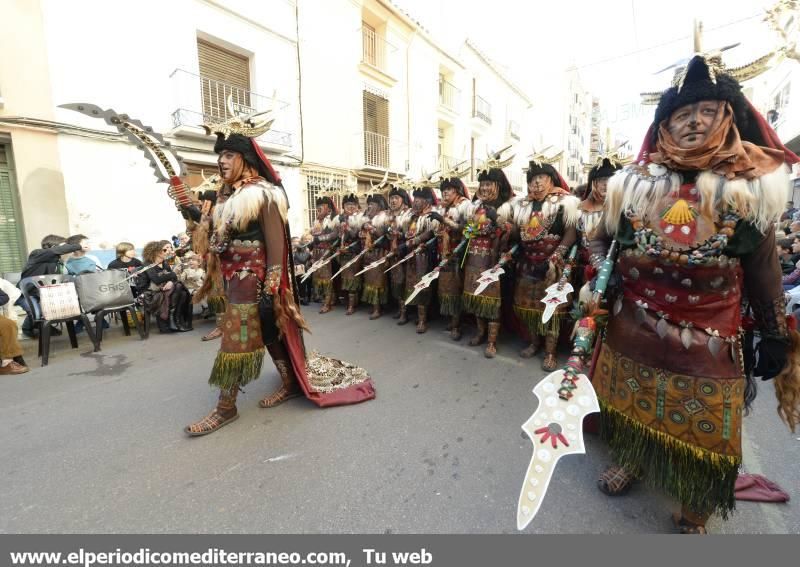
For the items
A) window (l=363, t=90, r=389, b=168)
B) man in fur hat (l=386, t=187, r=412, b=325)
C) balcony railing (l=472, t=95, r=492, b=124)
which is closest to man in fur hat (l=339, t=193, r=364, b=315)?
man in fur hat (l=386, t=187, r=412, b=325)

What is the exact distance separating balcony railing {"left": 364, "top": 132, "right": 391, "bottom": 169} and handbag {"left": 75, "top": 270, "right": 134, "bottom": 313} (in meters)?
9.12

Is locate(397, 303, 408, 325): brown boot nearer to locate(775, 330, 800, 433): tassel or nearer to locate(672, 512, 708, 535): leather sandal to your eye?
locate(672, 512, 708, 535): leather sandal

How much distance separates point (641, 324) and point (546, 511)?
1.11m

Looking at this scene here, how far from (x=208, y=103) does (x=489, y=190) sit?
7935 mm

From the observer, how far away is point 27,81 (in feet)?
20.9

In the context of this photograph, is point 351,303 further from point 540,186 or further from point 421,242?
point 540,186

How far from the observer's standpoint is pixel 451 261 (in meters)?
5.06

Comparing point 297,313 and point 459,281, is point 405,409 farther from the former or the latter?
point 459,281

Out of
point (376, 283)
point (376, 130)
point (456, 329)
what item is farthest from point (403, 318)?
point (376, 130)

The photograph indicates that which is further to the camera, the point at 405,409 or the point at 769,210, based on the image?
the point at 405,409

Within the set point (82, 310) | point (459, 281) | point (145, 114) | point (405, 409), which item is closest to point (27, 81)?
point (145, 114)

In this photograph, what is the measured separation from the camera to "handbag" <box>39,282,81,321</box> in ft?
14.8

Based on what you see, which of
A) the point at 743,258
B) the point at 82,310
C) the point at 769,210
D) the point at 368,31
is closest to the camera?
the point at 769,210
